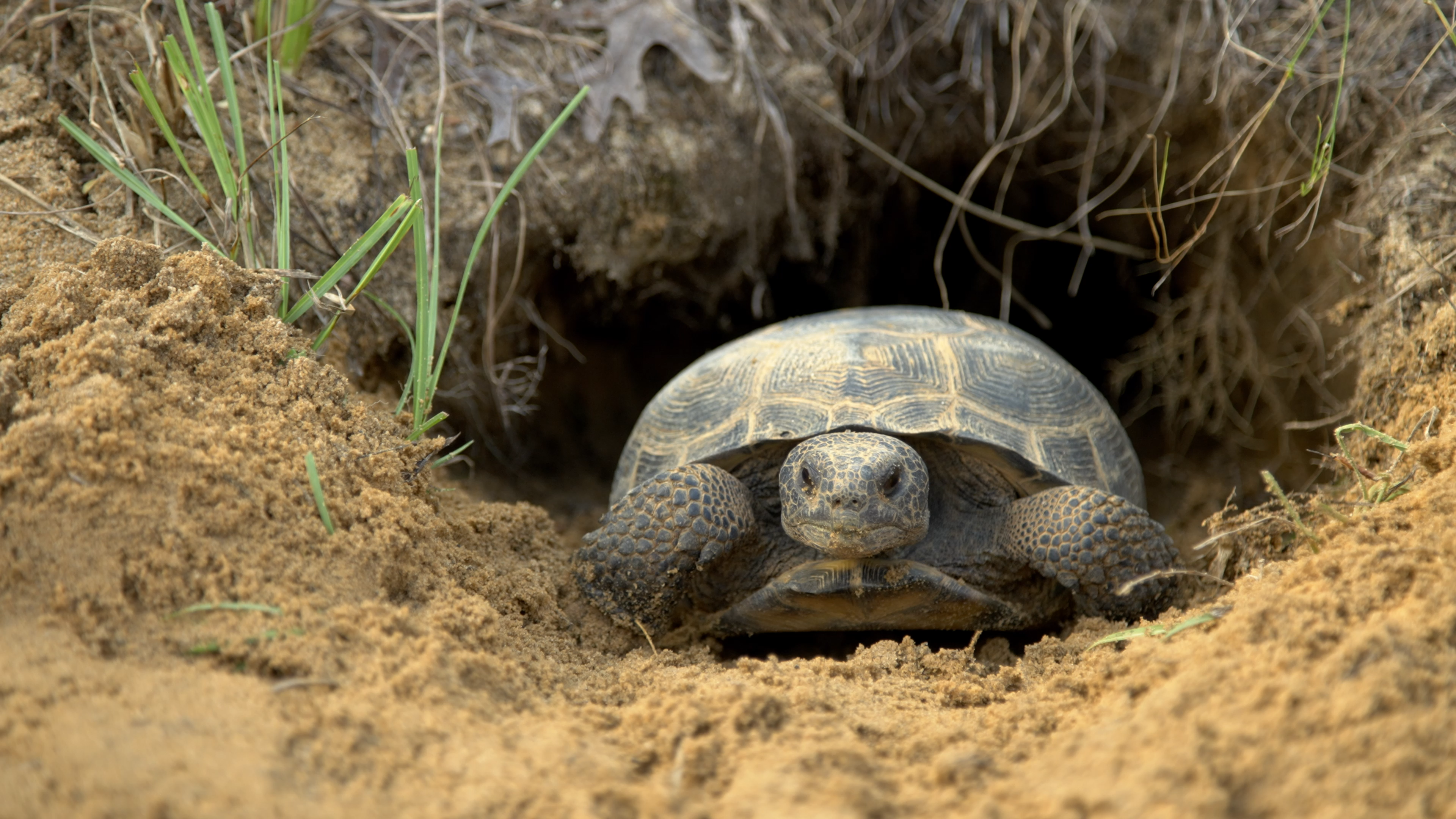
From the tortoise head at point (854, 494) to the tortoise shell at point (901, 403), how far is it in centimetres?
14

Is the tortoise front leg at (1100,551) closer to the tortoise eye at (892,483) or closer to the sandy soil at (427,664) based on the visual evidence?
the sandy soil at (427,664)

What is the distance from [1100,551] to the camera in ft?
8.51

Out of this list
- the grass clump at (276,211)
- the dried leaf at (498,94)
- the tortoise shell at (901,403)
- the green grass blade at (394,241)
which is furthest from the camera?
the dried leaf at (498,94)

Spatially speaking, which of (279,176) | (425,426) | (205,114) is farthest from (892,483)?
(205,114)

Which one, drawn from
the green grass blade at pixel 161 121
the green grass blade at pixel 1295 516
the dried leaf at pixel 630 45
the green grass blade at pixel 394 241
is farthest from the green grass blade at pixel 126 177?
the green grass blade at pixel 1295 516

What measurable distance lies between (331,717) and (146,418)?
883mm

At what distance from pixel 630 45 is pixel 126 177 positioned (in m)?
1.92

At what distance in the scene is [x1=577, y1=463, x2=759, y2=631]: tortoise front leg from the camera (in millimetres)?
2656

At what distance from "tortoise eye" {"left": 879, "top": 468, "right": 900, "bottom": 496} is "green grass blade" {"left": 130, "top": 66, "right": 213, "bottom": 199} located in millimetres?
2097

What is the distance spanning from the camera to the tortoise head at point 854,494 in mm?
2494

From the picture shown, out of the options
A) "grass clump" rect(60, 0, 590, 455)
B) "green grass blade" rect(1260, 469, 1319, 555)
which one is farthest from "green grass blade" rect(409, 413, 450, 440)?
"green grass blade" rect(1260, 469, 1319, 555)

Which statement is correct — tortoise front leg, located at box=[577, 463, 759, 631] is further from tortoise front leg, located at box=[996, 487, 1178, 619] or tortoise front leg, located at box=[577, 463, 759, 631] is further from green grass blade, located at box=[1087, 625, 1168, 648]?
green grass blade, located at box=[1087, 625, 1168, 648]

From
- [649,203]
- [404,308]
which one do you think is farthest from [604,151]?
[404,308]

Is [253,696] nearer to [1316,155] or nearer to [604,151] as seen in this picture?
[604,151]
